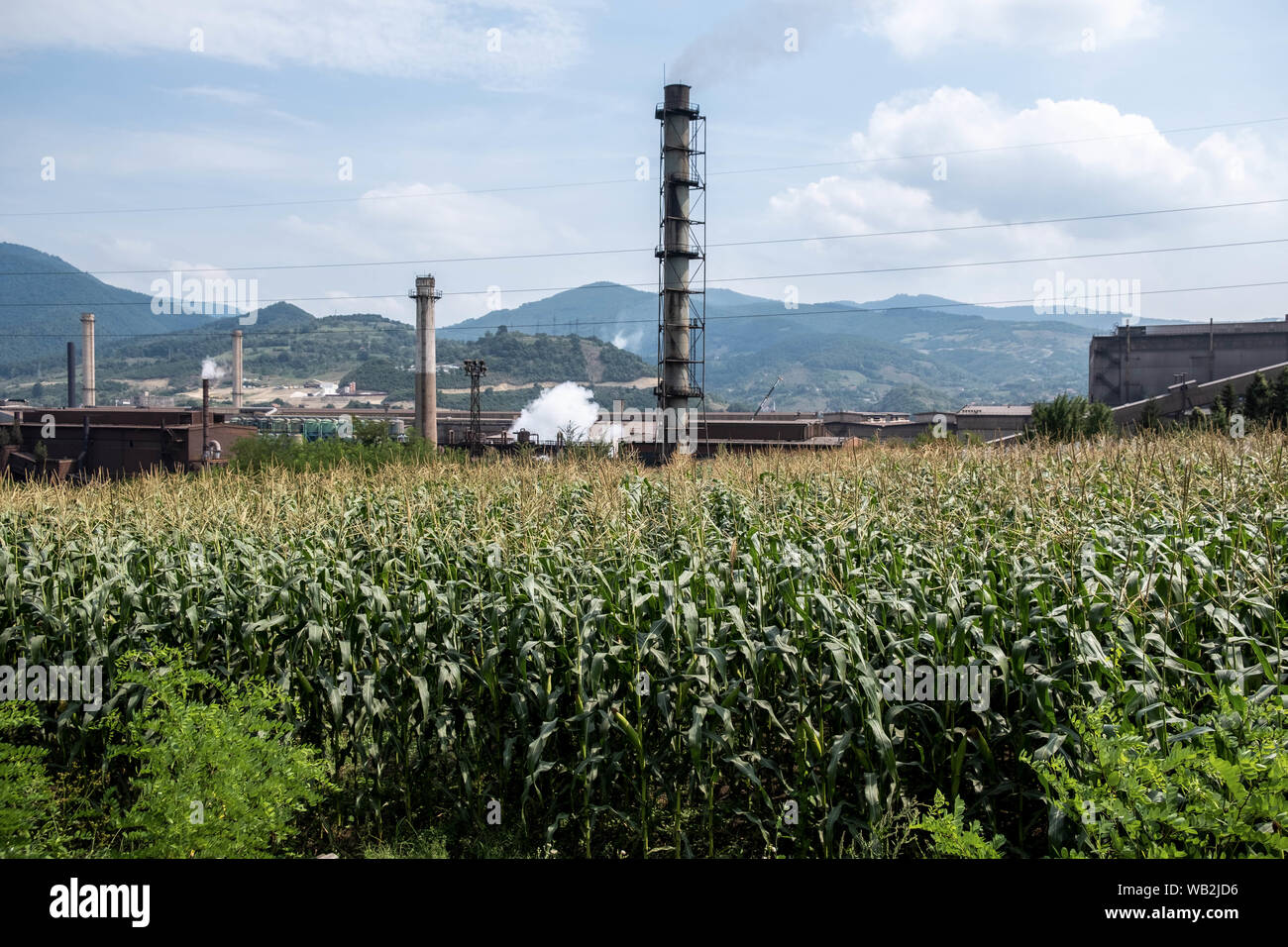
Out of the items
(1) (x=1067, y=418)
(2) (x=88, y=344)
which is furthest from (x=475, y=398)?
(2) (x=88, y=344)

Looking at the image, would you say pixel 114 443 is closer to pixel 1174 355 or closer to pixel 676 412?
pixel 676 412

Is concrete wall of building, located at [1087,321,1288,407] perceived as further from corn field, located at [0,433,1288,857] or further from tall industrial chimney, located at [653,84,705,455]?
corn field, located at [0,433,1288,857]

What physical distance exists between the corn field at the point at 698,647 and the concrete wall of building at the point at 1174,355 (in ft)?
269

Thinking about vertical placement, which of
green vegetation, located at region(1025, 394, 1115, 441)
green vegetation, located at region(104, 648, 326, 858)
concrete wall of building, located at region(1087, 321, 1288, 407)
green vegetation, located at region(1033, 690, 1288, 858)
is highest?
concrete wall of building, located at region(1087, 321, 1288, 407)

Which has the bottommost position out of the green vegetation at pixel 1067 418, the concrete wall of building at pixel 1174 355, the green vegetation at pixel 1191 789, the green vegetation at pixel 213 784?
the green vegetation at pixel 213 784

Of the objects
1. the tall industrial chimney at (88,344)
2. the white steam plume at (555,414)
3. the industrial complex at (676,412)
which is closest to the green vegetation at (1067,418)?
the industrial complex at (676,412)

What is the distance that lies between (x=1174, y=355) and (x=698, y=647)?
8958cm

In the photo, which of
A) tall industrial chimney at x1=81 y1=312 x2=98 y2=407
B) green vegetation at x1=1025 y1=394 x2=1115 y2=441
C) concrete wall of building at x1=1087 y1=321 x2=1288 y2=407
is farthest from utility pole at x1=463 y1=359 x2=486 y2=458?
tall industrial chimney at x1=81 y1=312 x2=98 y2=407

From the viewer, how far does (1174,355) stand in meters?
83.1

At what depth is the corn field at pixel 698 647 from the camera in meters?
6.65

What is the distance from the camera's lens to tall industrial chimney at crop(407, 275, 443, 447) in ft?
259

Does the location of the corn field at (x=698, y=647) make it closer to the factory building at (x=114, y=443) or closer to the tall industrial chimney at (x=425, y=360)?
the factory building at (x=114, y=443)

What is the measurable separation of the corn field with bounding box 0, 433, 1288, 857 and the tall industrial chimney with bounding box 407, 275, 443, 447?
67.5m
